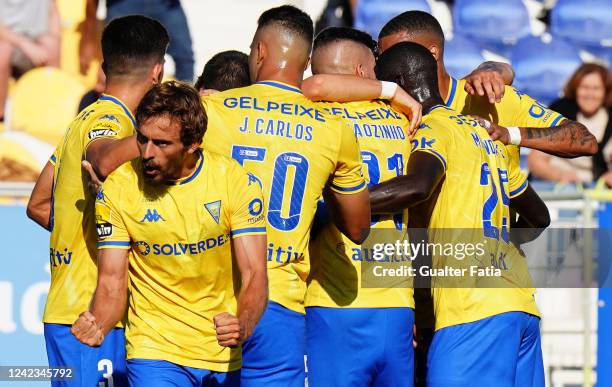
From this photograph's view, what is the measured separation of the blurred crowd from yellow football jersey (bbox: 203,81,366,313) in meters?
6.23

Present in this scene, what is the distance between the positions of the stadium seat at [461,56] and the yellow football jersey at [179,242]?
847 centimetres

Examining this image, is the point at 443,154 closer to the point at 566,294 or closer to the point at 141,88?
the point at 141,88

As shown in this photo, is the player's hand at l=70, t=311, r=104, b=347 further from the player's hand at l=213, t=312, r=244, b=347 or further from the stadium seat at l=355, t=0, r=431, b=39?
the stadium seat at l=355, t=0, r=431, b=39

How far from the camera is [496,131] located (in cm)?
631

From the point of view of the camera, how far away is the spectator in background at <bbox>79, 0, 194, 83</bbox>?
40.9 ft

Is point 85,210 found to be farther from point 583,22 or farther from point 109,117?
point 583,22

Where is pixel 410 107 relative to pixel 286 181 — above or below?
above

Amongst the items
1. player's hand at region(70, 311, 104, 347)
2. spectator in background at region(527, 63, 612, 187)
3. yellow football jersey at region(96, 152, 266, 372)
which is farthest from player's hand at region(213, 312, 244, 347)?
spectator in background at region(527, 63, 612, 187)

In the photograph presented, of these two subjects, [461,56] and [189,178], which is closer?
[189,178]

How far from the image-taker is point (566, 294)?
30.1 feet

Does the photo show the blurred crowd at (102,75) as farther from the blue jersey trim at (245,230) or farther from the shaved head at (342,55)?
the blue jersey trim at (245,230)

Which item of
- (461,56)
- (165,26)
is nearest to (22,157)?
(165,26)

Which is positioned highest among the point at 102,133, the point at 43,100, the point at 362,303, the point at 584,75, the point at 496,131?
the point at 584,75

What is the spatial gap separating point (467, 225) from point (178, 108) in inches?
72.7
